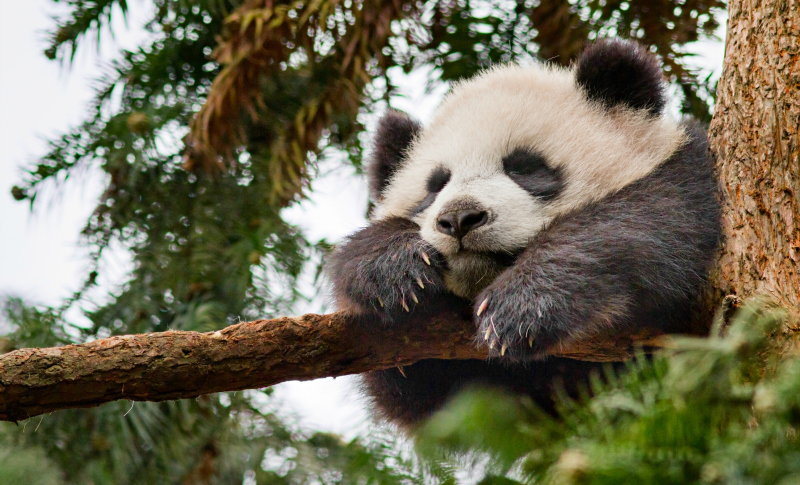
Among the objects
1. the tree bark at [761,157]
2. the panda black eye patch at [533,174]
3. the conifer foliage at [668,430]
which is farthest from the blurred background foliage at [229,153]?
the conifer foliage at [668,430]

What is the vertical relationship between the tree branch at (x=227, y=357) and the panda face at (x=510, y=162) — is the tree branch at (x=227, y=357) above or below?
below

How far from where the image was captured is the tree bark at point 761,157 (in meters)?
1.66

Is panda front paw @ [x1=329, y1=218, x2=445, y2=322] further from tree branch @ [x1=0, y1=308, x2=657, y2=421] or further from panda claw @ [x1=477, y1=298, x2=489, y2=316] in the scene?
panda claw @ [x1=477, y1=298, x2=489, y2=316]

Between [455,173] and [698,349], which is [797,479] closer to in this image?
[698,349]

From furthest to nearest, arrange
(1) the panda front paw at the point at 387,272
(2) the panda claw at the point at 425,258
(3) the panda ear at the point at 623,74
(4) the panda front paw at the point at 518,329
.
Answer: (3) the panda ear at the point at 623,74 < (2) the panda claw at the point at 425,258 < (1) the panda front paw at the point at 387,272 < (4) the panda front paw at the point at 518,329

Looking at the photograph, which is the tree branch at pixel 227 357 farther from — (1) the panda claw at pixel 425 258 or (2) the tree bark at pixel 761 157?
(2) the tree bark at pixel 761 157

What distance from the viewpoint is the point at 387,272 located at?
2.15 meters

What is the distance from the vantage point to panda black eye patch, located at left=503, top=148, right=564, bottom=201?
8.12 ft

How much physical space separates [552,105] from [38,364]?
208cm

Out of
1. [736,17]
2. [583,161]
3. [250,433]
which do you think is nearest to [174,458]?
[250,433]

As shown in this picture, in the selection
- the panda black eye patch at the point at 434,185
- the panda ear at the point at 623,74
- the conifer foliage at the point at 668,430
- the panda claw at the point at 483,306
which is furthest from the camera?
the panda black eye patch at the point at 434,185

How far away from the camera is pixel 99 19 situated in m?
3.67

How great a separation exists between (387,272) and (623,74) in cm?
135

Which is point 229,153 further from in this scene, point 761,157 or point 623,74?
point 761,157
